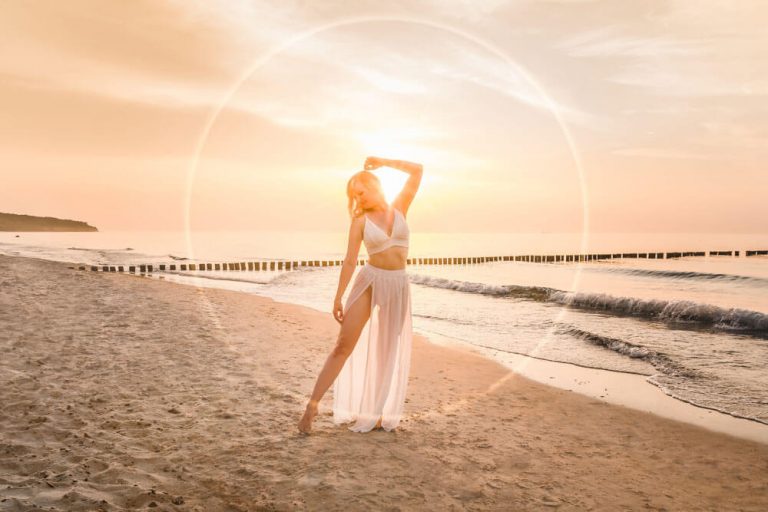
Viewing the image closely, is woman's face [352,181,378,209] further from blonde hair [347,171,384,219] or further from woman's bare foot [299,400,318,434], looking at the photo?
woman's bare foot [299,400,318,434]

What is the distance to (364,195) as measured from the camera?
4848 millimetres

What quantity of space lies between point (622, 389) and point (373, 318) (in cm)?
514

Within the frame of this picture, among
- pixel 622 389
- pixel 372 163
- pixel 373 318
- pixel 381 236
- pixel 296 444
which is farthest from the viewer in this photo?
pixel 622 389

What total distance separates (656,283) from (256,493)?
3849 cm

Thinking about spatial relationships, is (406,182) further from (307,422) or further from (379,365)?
(307,422)

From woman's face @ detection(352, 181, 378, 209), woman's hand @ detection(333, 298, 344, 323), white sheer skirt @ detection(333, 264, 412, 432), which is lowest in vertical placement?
white sheer skirt @ detection(333, 264, 412, 432)

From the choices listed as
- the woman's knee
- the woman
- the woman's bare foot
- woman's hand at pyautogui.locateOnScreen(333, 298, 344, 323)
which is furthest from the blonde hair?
the woman's bare foot

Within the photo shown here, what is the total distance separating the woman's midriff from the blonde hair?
432mm

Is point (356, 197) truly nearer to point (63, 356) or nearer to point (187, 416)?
point (187, 416)

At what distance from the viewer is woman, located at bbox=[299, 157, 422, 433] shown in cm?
486

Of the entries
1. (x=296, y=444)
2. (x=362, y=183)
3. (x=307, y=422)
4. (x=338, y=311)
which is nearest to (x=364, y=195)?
(x=362, y=183)

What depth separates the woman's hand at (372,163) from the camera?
4887 mm

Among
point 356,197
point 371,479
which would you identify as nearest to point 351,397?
point 371,479

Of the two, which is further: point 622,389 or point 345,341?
point 622,389
